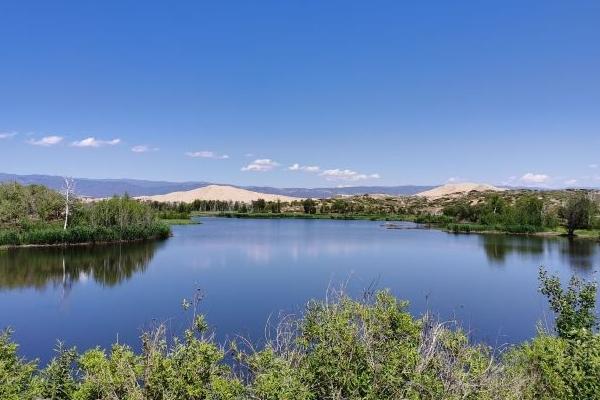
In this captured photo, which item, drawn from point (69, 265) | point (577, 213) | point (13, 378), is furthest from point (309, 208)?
point (13, 378)

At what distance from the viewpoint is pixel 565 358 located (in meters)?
8.84

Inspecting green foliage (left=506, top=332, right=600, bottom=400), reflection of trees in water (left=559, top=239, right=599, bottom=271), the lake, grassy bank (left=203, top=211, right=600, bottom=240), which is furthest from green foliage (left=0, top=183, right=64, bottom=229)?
grassy bank (left=203, top=211, right=600, bottom=240)

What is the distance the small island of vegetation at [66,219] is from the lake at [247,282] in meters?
3.32

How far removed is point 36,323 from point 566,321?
23.4 m

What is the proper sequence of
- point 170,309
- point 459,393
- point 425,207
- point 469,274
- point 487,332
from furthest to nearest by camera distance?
1. point 425,207
2. point 469,274
3. point 170,309
4. point 487,332
5. point 459,393

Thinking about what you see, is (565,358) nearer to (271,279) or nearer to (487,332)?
(487,332)

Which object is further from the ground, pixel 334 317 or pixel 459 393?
pixel 334 317

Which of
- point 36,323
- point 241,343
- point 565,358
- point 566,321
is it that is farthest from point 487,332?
point 36,323

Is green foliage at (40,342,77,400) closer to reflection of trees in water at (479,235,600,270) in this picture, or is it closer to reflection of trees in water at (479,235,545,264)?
reflection of trees in water at (479,235,600,270)

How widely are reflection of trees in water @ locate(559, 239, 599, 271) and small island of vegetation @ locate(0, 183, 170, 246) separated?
53229 millimetres

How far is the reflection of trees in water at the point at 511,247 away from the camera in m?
53.2

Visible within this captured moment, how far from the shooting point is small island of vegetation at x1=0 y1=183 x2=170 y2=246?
181 ft

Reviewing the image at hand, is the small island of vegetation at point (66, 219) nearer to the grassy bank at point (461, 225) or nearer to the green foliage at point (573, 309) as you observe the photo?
the green foliage at point (573, 309)

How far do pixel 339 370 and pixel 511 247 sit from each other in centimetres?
5983
